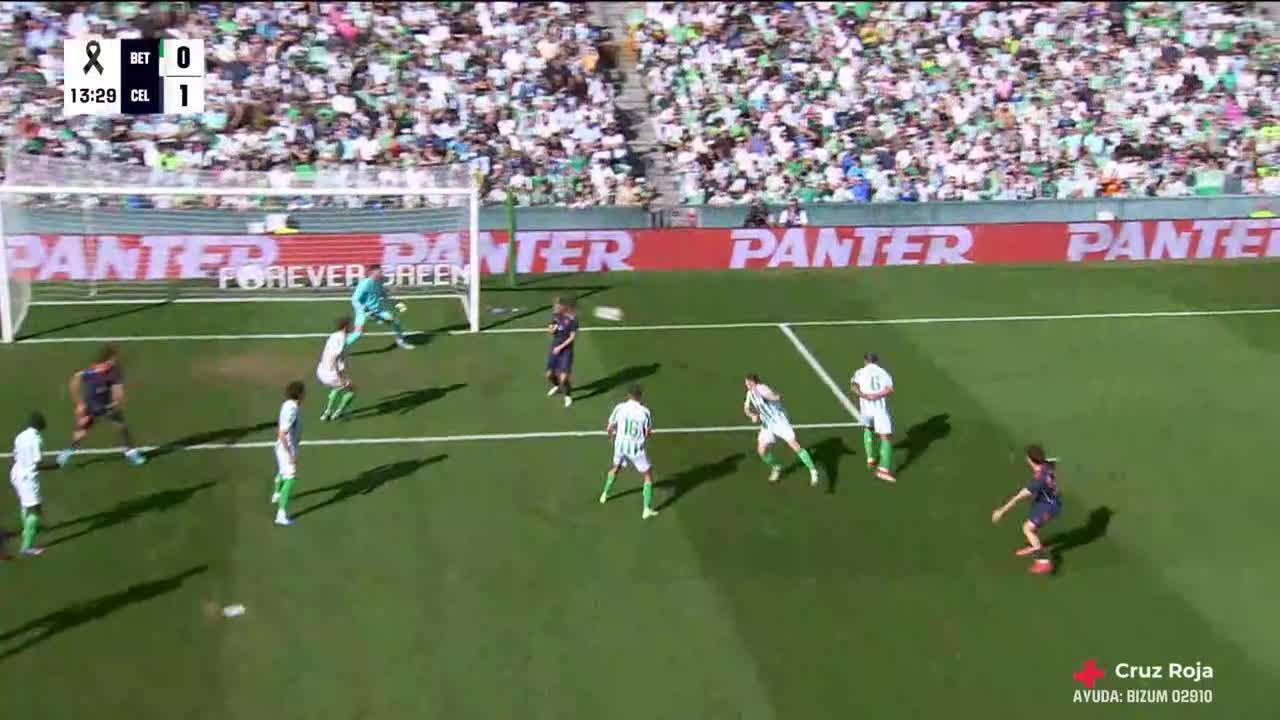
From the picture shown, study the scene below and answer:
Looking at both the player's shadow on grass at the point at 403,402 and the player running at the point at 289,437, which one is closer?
the player running at the point at 289,437

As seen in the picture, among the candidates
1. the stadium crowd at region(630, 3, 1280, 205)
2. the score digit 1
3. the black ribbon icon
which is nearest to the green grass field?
the score digit 1

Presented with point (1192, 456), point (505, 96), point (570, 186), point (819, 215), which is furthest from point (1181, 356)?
point (505, 96)

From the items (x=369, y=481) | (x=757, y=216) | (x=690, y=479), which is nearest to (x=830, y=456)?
(x=690, y=479)

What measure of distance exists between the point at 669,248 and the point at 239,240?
33.6 feet

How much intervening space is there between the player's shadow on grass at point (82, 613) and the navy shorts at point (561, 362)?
7.43 metres

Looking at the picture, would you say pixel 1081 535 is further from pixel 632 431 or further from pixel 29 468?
pixel 29 468

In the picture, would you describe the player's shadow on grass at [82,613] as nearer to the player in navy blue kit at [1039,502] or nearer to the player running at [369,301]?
the player running at [369,301]

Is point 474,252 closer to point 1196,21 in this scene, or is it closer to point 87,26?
point 87,26

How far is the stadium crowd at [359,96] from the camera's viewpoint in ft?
109

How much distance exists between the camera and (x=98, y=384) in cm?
1781

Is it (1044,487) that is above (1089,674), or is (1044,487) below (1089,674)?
above

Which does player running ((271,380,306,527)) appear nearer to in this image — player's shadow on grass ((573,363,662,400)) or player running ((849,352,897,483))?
player's shadow on grass ((573,363,662,400))

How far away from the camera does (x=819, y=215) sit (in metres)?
33.6

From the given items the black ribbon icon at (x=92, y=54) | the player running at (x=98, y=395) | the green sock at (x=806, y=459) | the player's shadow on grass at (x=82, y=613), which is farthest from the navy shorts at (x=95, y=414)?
the black ribbon icon at (x=92, y=54)
